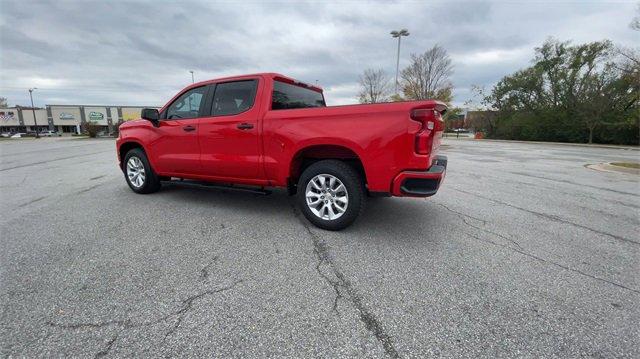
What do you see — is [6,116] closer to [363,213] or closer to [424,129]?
[363,213]

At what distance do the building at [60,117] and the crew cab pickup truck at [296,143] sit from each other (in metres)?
79.5

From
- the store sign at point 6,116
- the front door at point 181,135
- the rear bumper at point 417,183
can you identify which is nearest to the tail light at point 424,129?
the rear bumper at point 417,183

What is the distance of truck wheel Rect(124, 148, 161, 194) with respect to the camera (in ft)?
17.7

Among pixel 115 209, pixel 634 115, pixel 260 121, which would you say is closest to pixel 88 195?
pixel 115 209

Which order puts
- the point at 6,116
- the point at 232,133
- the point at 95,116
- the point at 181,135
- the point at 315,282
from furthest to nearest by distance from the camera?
the point at 95,116, the point at 6,116, the point at 181,135, the point at 232,133, the point at 315,282

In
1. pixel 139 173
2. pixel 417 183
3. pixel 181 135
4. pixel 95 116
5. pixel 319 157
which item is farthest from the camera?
pixel 95 116

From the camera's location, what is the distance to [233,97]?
4367 millimetres

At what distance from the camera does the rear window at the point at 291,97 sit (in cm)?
421

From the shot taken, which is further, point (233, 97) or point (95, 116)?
point (95, 116)

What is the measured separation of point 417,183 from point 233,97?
2.81 m

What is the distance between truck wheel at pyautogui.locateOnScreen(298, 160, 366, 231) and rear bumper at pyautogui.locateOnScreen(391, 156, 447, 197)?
0.45 metres

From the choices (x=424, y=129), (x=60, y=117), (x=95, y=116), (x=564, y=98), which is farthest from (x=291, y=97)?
(x=60, y=117)

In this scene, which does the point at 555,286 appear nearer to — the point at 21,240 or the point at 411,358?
the point at 411,358

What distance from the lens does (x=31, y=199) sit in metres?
5.43
